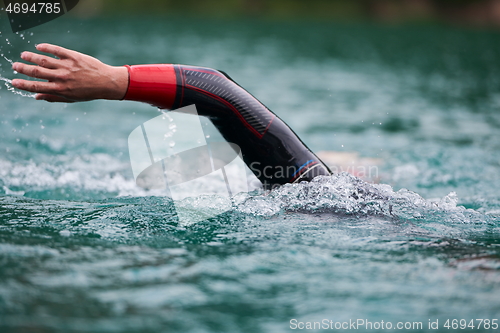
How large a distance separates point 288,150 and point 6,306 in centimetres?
178

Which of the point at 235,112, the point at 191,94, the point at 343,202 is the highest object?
the point at 191,94

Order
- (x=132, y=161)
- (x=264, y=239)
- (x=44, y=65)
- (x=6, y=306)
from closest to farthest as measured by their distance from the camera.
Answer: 1. (x=6, y=306)
2. (x=44, y=65)
3. (x=264, y=239)
4. (x=132, y=161)

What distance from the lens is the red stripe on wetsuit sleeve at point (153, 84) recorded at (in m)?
2.59

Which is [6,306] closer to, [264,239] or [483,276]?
[264,239]

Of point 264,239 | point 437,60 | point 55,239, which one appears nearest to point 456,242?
point 264,239

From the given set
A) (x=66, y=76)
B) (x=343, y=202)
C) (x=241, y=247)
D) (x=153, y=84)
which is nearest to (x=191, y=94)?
(x=153, y=84)

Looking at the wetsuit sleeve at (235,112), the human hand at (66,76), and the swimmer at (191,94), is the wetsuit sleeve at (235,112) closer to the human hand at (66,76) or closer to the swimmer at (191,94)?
the swimmer at (191,94)

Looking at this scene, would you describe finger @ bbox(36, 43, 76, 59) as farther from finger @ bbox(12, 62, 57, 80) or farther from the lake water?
the lake water

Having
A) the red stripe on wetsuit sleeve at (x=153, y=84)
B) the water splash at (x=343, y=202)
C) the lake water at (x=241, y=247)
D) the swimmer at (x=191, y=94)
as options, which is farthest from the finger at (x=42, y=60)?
the water splash at (x=343, y=202)

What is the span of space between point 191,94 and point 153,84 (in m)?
0.23

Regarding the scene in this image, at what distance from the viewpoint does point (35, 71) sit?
2.30 m

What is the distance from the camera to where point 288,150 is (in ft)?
9.87

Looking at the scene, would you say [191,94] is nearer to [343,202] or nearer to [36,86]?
[36,86]

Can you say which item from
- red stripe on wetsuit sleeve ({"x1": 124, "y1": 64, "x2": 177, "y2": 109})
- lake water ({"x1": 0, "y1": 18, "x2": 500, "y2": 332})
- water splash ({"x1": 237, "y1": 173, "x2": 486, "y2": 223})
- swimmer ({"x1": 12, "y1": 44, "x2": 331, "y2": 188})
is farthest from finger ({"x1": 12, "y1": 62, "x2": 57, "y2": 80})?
water splash ({"x1": 237, "y1": 173, "x2": 486, "y2": 223})
